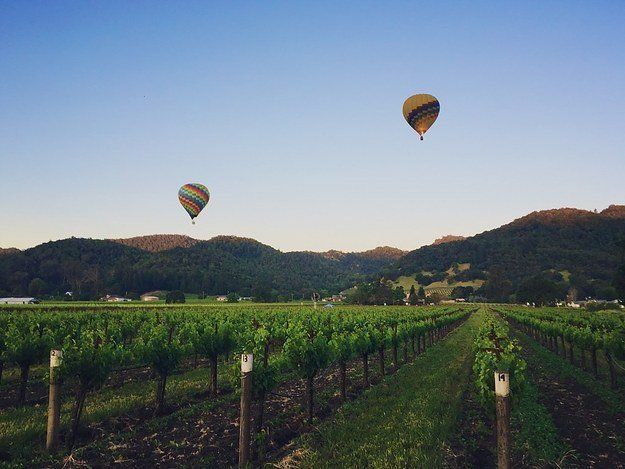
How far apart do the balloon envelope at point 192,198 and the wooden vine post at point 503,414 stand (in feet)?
188

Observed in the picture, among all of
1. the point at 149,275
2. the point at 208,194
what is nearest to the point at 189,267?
the point at 149,275

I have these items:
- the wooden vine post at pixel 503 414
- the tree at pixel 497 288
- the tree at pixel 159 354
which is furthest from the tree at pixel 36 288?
the tree at pixel 497 288

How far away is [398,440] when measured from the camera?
10.8 metres

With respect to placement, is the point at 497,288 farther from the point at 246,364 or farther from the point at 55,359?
the point at 55,359

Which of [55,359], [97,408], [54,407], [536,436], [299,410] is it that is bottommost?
[536,436]

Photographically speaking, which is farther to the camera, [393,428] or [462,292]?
[462,292]

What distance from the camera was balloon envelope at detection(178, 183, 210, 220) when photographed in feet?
200

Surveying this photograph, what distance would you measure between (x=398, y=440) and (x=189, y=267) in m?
189

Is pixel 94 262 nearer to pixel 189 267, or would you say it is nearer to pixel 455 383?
pixel 189 267

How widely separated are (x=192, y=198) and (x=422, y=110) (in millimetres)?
33859

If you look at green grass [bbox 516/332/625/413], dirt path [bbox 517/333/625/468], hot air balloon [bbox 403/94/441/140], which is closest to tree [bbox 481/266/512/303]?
hot air balloon [bbox 403/94/441/140]

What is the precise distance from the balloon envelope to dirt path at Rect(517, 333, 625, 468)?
50202mm

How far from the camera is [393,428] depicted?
38.9 ft

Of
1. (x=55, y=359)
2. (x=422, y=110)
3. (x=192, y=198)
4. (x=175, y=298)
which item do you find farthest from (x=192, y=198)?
(x=175, y=298)
